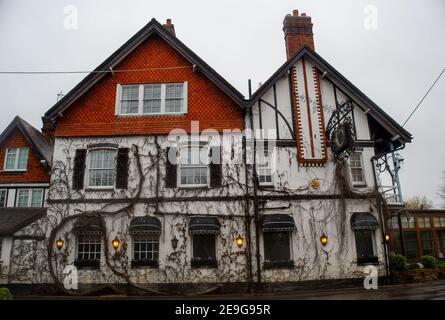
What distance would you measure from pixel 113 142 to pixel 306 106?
8.29 m

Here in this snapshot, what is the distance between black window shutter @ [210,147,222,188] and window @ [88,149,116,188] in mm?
3999

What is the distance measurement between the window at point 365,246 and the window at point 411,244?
9890 mm

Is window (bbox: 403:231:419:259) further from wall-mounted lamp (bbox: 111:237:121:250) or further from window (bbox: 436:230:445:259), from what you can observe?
wall-mounted lamp (bbox: 111:237:121:250)

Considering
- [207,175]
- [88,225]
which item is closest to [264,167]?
[207,175]

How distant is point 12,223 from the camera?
14570 mm

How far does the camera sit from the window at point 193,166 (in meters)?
13.4

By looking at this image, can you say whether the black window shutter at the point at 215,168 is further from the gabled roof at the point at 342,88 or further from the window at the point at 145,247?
the window at the point at 145,247

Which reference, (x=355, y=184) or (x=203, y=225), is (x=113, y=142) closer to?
(x=203, y=225)

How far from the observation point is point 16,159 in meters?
19.2

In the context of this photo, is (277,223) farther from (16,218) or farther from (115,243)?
(16,218)

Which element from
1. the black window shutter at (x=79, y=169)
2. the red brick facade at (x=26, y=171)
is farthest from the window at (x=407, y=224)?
the red brick facade at (x=26, y=171)

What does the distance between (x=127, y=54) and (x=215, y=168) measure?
6326mm

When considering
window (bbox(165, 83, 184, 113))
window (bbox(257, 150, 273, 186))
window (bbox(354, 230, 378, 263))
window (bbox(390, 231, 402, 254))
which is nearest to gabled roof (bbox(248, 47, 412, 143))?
window (bbox(257, 150, 273, 186))
